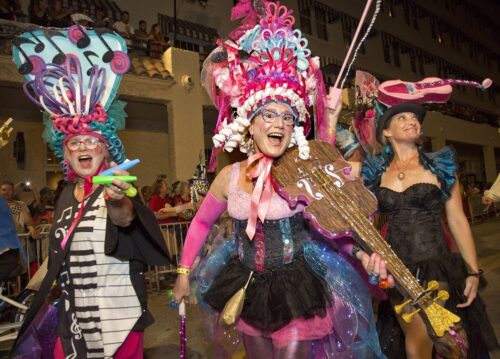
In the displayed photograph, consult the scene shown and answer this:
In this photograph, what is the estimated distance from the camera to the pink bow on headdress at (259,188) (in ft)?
8.16

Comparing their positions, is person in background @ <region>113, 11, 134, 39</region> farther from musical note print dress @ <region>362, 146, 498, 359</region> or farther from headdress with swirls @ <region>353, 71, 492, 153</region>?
musical note print dress @ <region>362, 146, 498, 359</region>

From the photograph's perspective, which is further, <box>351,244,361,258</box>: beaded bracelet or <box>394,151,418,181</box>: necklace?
<box>394,151,418,181</box>: necklace

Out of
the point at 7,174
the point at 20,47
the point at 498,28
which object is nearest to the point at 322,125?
the point at 20,47

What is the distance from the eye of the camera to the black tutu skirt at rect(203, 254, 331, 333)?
2330 mm

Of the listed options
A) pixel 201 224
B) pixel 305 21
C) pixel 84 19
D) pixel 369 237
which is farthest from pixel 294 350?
pixel 305 21

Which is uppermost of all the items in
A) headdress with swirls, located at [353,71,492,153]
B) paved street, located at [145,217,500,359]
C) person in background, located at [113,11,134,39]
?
person in background, located at [113,11,134,39]

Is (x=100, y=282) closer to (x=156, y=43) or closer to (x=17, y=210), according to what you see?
(x=17, y=210)

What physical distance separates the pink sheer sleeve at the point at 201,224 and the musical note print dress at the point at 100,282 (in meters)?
0.18

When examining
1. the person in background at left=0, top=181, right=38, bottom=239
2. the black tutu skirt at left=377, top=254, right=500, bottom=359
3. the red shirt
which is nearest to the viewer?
the black tutu skirt at left=377, top=254, right=500, bottom=359

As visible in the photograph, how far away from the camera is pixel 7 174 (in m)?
10.8

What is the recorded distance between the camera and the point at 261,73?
270 cm

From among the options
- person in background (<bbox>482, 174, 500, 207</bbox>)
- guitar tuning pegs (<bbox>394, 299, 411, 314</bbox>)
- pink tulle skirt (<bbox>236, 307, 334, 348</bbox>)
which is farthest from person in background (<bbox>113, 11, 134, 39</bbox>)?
guitar tuning pegs (<bbox>394, 299, 411, 314</bbox>)

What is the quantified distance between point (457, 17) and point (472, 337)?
118 ft

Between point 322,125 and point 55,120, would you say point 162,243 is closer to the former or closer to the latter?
point 55,120
